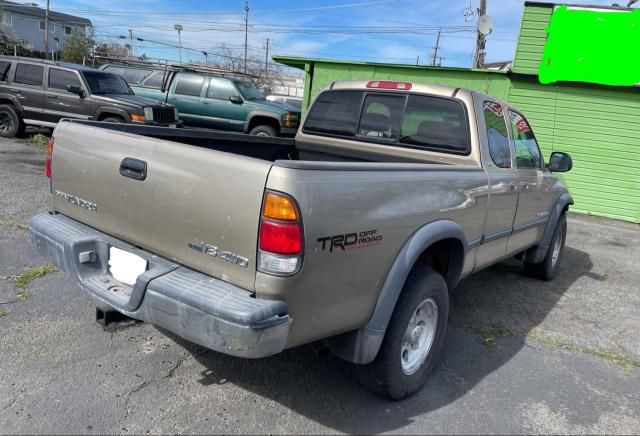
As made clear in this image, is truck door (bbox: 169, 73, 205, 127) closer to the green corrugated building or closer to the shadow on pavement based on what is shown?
the green corrugated building

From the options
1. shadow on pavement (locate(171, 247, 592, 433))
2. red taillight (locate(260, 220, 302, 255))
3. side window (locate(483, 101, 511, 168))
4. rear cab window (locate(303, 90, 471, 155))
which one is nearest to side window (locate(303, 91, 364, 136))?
rear cab window (locate(303, 90, 471, 155))

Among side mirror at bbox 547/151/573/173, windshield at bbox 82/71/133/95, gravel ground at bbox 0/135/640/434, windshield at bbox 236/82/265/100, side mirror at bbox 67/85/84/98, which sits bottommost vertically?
gravel ground at bbox 0/135/640/434

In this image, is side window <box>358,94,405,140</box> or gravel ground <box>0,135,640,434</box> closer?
gravel ground <box>0,135,640,434</box>

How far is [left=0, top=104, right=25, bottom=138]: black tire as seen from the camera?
1159cm

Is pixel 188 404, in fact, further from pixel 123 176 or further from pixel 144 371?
pixel 123 176

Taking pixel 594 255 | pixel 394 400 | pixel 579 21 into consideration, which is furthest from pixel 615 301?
pixel 579 21

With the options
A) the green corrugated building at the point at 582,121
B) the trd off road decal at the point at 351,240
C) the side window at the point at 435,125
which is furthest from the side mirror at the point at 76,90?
the trd off road decal at the point at 351,240

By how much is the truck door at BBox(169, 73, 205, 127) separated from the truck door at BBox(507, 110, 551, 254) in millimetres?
10756

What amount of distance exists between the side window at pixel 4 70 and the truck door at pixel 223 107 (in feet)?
15.0

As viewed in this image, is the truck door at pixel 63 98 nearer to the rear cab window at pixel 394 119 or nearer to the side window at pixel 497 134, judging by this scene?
the rear cab window at pixel 394 119

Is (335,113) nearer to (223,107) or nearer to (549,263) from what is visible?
(549,263)

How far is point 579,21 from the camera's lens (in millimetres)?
9992

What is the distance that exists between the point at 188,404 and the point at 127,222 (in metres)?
1.05

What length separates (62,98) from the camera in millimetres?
11008
